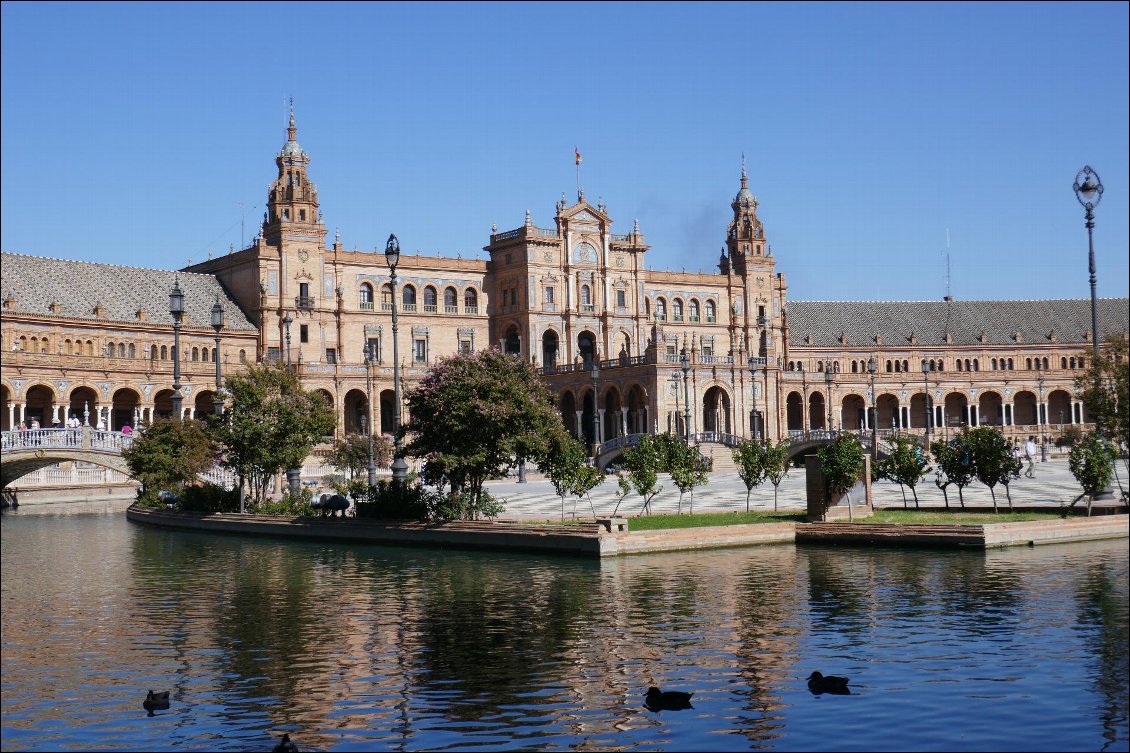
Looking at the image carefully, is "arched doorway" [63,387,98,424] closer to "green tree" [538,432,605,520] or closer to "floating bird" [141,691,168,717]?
"green tree" [538,432,605,520]

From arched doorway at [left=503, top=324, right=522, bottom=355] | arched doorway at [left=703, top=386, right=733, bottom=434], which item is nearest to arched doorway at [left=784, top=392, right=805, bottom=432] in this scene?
arched doorway at [left=703, top=386, right=733, bottom=434]

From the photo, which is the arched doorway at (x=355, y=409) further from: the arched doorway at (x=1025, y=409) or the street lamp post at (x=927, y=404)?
the arched doorway at (x=1025, y=409)

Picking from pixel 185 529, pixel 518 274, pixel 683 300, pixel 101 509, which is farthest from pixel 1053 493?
pixel 683 300

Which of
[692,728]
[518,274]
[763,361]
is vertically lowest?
[692,728]

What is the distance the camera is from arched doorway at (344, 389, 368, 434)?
9306 centimetres

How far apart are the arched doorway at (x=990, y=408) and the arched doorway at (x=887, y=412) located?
288 inches

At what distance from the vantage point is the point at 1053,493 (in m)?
47.3

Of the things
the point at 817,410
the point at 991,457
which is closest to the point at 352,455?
the point at 991,457

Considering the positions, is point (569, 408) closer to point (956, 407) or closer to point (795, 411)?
point (795, 411)

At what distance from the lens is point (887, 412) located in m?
119

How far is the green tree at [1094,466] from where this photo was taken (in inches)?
1359

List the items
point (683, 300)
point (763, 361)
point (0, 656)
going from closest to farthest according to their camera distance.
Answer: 1. point (0, 656)
2. point (763, 361)
3. point (683, 300)

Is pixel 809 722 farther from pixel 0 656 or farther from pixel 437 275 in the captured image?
pixel 437 275

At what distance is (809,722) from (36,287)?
3025 inches
